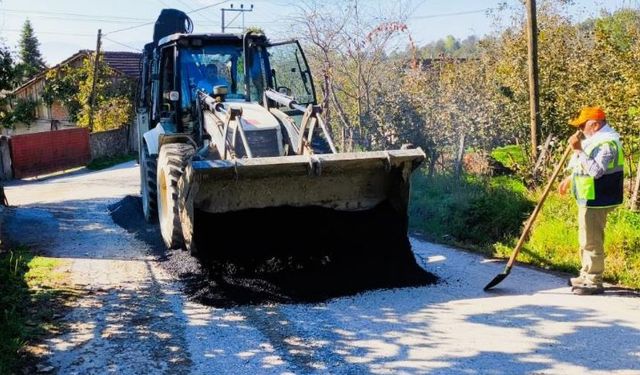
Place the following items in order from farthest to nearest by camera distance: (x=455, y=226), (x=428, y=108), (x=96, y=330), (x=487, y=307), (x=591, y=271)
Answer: (x=428, y=108) → (x=455, y=226) → (x=591, y=271) → (x=487, y=307) → (x=96, y=330)

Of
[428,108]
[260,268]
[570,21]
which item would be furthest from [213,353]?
[570,21]

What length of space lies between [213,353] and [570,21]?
12.2 metres

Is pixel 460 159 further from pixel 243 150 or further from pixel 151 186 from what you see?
pixel 243 150

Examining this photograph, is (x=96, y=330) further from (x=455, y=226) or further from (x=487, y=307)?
(x=455, y=226)

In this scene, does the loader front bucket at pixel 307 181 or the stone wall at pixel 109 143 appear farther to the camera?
the stone wall at pixel 109 143

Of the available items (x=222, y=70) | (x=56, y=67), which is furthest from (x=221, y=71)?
(x=56, y=67)

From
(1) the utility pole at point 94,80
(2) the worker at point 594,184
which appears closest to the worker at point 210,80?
(2) the worker at point 594,184

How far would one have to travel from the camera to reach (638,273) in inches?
258

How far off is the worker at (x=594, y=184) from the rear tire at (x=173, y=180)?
158 inches

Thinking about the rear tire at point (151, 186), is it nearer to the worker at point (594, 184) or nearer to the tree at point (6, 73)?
the tree at point (6, 73)

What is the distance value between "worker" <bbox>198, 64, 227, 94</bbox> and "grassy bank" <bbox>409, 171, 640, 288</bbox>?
12.5 ft

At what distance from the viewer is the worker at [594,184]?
6.04 metres

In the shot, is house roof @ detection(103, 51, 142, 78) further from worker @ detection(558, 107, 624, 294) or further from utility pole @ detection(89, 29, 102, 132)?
worker @ detection(558, 107, 624, 294)

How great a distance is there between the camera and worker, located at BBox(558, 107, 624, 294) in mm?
6039
